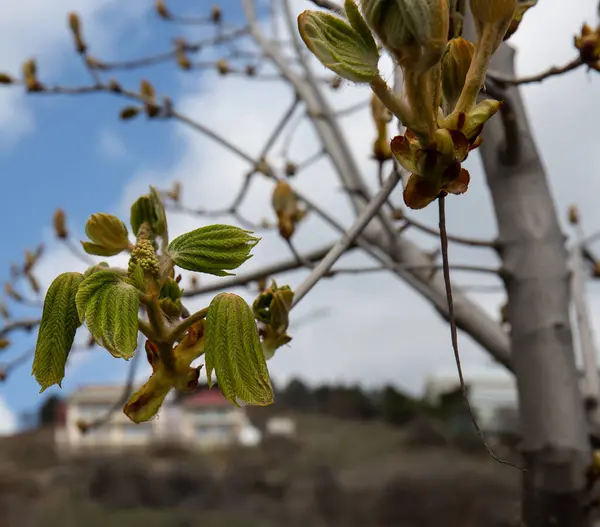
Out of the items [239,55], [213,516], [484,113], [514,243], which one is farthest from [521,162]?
[213,516]

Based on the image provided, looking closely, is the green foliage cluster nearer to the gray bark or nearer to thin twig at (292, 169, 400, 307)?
thin twig at (292, 169, 400, 307)

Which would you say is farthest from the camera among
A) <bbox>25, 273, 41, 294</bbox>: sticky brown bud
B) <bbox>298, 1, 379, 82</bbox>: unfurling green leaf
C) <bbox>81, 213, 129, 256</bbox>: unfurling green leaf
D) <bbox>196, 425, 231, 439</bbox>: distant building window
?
<bbox>196, 425, 231, 439</bbox>: distant building window

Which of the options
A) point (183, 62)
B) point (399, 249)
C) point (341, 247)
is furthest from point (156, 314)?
point (183, 62)

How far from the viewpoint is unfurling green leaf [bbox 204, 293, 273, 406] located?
384mm

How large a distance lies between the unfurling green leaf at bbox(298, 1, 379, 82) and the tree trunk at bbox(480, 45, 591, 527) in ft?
2.67

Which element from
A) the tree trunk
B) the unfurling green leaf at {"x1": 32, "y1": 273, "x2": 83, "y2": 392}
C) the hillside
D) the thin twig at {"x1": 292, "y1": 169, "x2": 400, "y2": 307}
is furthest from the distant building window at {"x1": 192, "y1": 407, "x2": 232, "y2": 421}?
the unfurling green leaf at {"x1": 32, "y1": 273, "x2": 83, "y2": 392}

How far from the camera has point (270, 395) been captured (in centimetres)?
39

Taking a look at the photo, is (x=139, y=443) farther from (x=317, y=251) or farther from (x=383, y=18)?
(x=383, y=18)

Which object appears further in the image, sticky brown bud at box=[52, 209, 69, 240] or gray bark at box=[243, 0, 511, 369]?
sticky brown bud at box=[52, 209, 69, 240]

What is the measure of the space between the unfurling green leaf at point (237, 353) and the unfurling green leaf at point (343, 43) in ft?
0.49

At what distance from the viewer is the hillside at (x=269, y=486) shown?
9.25m

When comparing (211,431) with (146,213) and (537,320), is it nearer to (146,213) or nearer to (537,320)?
(537,320)

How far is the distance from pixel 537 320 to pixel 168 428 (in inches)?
532

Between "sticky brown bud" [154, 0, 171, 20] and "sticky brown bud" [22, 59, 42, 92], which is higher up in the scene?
"sticky brown bud" [154, 0, 171, 20]
